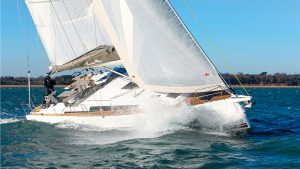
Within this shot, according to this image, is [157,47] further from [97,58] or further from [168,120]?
[97,58]

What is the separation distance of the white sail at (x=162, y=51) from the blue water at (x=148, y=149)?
5.45 feet

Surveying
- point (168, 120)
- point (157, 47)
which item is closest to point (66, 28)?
point (157, 47)

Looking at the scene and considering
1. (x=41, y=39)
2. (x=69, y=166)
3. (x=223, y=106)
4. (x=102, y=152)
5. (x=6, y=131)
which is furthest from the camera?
(x=41, y=39)

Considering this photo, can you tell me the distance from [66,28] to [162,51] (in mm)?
7119

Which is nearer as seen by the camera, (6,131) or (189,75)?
(189,75)

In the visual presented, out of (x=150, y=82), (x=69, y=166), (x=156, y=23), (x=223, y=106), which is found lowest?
(x=69, y=166)

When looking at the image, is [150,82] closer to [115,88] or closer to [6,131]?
[115,88]

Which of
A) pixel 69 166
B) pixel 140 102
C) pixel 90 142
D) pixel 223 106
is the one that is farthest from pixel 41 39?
pixel 69 166

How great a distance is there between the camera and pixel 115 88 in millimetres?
16703

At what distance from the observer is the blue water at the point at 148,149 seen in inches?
392

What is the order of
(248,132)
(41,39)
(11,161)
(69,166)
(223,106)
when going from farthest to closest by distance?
(41,39), (248,132), (223,106), (11,161), (69,166)

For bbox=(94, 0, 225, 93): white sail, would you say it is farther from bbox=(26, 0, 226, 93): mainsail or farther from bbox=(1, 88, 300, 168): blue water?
bbox=(1, 88, 300, 168): blue water

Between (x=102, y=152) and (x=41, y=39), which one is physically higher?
(x=41, y=39)

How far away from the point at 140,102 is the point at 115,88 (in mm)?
2001
